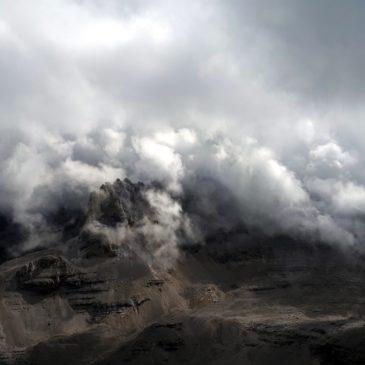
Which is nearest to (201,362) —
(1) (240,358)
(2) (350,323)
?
(1) (240,358)

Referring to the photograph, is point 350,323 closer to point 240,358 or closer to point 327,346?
point 327,346

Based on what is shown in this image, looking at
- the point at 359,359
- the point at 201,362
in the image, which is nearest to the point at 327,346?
the point at 359,359

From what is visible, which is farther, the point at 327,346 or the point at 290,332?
the point at 290,332

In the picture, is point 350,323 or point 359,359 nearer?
point 359,359

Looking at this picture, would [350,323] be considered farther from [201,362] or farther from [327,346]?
[201,362]

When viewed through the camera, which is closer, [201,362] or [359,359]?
[359,359]

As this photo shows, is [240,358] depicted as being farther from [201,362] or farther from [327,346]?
[327,346]
